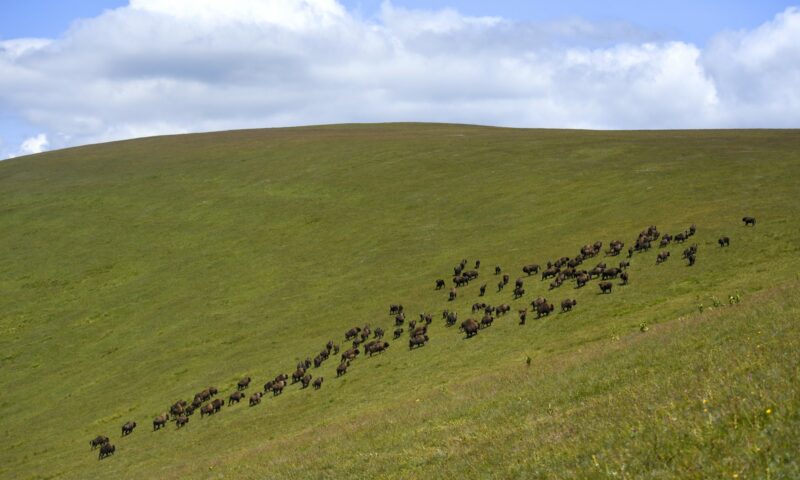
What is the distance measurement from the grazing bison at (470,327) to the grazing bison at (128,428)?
20250 millimetres

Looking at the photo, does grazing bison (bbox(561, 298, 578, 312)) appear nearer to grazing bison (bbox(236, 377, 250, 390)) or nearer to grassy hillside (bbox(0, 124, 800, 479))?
grassy hillside (bbox(0, 124, 800, 479))

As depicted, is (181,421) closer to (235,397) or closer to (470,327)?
(235,397)

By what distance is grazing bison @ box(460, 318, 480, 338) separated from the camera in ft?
138

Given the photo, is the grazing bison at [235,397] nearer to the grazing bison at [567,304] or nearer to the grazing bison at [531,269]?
the grazing bison at [567,304]

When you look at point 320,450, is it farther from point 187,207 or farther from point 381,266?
point 187,207

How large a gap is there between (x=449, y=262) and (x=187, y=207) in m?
42.6

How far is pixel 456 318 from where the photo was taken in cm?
4609

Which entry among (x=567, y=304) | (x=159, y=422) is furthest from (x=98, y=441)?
(x=567, y=304)

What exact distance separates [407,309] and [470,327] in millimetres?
9169

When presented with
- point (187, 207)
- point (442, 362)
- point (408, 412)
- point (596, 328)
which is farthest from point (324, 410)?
point (187, 207)

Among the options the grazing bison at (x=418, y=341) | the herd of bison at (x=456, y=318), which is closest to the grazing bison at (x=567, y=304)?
the herd of bison at (x=456, y=318)

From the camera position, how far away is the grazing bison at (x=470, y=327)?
42.1 m

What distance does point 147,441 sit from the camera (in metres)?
40.2

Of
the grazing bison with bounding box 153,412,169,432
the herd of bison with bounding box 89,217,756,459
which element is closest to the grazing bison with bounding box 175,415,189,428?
the herd of bison with bounding box 89,217,756,459
